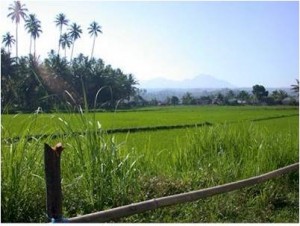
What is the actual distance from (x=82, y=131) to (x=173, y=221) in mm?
932

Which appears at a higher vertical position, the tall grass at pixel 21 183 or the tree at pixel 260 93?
the tree at pixel 260 93

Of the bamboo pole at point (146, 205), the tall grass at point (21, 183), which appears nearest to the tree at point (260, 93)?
the bamboo pole at point (146, 205)

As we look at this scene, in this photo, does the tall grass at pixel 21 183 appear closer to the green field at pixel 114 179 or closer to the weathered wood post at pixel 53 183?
the green field at pixel 114 179

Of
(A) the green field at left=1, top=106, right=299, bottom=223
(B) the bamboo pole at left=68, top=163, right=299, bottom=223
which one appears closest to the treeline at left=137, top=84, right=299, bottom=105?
(A) the green field at left=1, top=106, right=299, bottom=223

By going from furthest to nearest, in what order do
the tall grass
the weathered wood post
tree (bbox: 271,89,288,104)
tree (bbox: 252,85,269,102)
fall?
tree (bbox: 252,85,269,102) < tree (bbox: 271,89,288,104) < the tall grass < the weathered wood post

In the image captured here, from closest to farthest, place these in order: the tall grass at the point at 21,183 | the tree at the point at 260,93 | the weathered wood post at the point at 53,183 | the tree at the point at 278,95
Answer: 1. the weathered wood post at the point at 53,183
2. the tall grass at the point at 21,183
3. the tree at the point at 278,95
4. the tree at the point at 260,93

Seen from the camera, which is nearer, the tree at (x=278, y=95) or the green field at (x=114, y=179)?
the green field at (x=114, y=179)

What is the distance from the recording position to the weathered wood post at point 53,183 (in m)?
1.92

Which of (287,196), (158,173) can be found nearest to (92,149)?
(158,173)

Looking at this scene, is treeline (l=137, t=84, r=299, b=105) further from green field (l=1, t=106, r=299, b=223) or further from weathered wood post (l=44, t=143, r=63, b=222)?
weathered wood post (l=44, t=143, r=63, b=222)

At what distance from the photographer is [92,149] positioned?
2.70 metres

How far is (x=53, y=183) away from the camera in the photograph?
6.37 ft

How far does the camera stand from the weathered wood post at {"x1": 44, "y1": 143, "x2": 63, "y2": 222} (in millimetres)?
1921

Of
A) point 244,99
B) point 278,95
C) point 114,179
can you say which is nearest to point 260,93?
point 278,95
